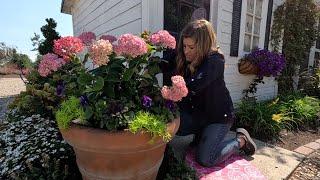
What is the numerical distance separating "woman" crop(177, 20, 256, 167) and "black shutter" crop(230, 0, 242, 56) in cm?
201

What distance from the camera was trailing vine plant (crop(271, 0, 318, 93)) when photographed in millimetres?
5508

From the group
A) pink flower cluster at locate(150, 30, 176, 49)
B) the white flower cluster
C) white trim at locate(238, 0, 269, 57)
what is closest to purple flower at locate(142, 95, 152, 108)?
pink flower cluster at locate(150, 30, 176, 49)

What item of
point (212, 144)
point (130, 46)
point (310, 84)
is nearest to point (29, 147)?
point (130, 46)

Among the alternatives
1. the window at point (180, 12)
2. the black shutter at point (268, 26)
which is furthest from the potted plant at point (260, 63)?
the window at point (180, 12)

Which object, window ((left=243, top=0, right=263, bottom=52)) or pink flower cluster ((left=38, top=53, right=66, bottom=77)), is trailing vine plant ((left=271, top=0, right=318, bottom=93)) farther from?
pink flower cluster ((left=38, top=53, right=66, bottom=77))

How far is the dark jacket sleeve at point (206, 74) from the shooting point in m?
2.23

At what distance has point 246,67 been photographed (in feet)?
15.4

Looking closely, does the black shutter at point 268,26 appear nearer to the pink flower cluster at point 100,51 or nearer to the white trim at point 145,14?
the white trim at point 145,14

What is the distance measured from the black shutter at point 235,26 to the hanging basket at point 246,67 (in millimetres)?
256

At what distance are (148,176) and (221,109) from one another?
1.04m

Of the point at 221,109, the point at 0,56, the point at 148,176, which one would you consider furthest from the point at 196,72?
the point at 0,56

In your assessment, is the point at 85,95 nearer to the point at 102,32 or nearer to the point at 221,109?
the point at 221,109

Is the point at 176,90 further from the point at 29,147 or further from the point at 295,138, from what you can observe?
the point at 295,138

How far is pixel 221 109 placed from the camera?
102 inches
